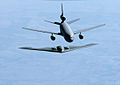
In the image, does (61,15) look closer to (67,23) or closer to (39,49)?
(67,23)

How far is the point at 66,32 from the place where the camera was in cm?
14338

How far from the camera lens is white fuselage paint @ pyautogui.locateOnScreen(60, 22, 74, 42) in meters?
140

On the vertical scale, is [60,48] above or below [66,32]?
below

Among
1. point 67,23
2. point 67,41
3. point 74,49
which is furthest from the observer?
point 67,23

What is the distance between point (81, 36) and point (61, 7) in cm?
2503

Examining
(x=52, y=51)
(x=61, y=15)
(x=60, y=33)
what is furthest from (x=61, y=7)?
(x=52, y=51)

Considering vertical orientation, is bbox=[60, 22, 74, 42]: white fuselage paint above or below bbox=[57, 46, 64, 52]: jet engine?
above

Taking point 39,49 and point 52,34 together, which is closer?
point 39,49

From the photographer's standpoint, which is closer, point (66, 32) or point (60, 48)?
point (60, 48)

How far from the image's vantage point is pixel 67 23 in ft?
507

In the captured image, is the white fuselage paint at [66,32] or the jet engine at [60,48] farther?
the white fuselage paint at [66,32]

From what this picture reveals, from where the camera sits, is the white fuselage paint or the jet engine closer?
the jet engine

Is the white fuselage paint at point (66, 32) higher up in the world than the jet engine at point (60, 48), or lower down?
higher up

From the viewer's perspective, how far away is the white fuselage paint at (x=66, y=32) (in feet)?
460
